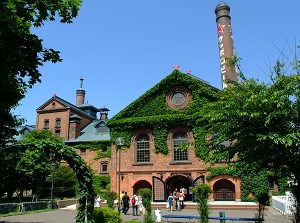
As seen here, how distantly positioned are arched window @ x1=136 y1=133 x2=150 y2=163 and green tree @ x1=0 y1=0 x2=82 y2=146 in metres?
20.8

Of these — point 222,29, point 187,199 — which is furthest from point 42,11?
point 222,29

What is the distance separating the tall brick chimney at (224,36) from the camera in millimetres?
40312

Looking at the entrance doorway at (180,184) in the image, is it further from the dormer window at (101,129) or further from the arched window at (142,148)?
the dormer window at (101,129)

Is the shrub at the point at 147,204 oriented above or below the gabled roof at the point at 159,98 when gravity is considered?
below

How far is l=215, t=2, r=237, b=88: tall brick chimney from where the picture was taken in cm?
4031

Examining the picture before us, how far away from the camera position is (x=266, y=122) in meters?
10.0

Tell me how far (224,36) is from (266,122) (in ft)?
111

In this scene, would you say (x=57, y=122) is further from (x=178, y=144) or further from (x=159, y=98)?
(x=178, y=144)

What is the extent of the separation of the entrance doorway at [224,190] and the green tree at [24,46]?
22.4m

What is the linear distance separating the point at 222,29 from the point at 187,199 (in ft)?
75.7

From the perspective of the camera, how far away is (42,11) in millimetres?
10594

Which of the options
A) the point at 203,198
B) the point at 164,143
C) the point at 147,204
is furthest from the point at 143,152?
the point at 203,198

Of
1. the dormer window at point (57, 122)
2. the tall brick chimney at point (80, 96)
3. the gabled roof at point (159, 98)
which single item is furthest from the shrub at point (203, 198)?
the tall brick chimney at point (80, 96)

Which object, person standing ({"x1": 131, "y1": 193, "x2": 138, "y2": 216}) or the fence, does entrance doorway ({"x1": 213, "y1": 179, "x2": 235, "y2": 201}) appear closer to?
the fence
